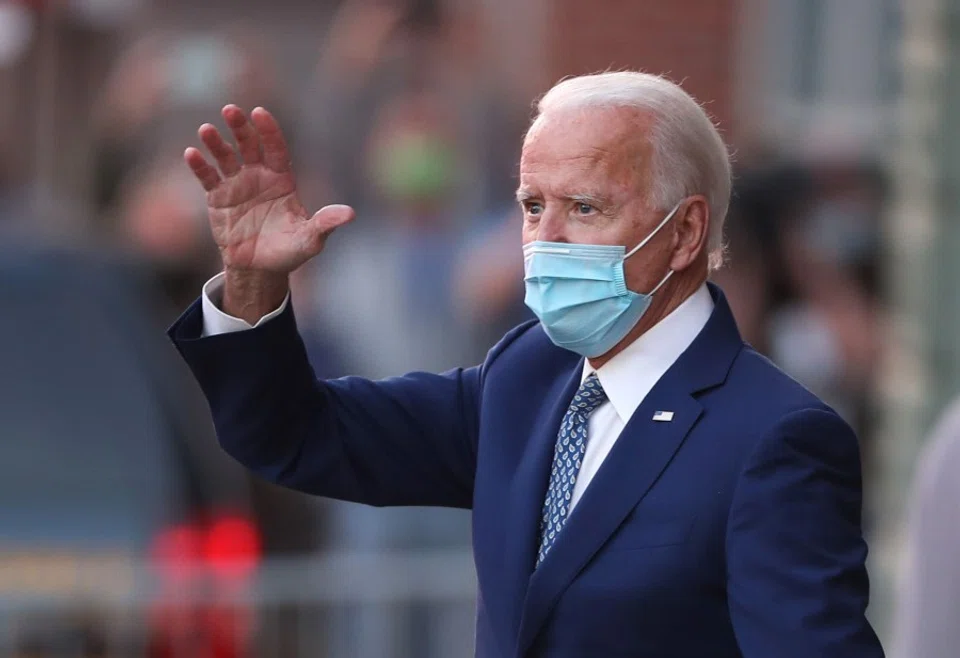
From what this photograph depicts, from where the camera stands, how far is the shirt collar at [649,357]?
3.56 metres

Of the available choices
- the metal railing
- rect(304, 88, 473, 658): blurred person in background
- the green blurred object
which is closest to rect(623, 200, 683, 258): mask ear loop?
the metal railing

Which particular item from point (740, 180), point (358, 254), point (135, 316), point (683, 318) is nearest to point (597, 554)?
point (683, 318)

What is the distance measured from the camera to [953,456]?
426 centimetres

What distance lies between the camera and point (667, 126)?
3.49m

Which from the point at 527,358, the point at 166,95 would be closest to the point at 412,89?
the point at 166,95

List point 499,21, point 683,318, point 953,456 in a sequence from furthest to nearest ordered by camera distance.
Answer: point 499,21 → point 953,456 → point 683,318

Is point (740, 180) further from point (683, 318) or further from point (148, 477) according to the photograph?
point (683, 318)

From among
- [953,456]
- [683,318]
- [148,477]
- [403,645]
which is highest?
[683,318]

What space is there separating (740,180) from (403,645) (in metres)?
3.20

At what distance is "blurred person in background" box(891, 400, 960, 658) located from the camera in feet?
13.9

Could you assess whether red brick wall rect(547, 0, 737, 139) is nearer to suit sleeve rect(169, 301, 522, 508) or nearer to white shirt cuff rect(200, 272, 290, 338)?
suit sleeve rect(169, 301, 522, 508)

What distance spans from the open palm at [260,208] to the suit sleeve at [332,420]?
12 cm

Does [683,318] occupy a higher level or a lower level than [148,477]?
higher

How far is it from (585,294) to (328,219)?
1.46ft
